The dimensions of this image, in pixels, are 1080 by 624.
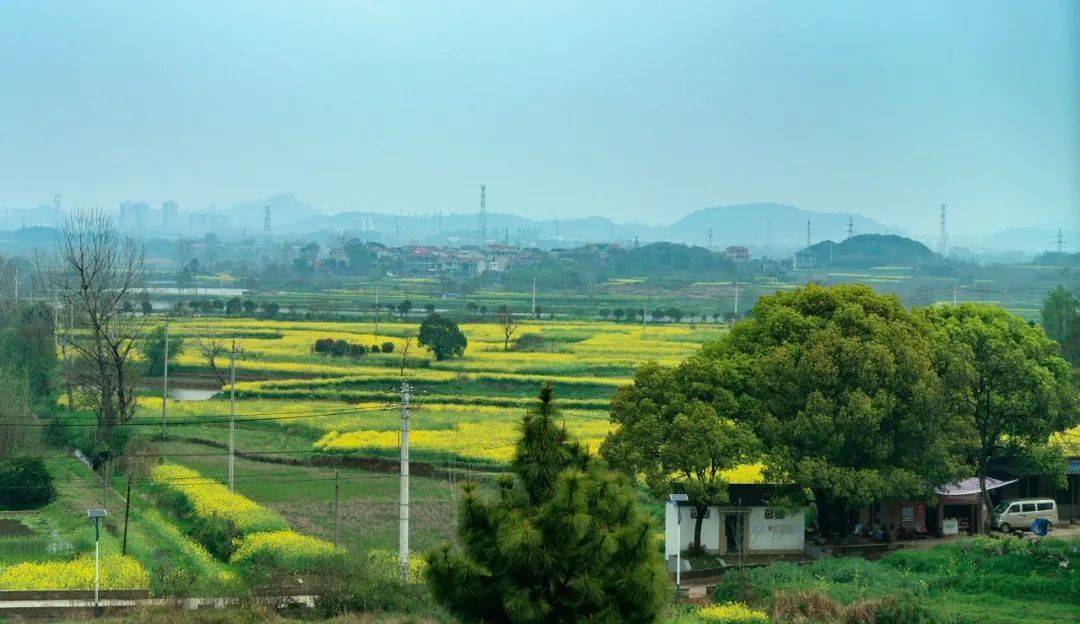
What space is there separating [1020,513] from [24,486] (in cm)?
1593

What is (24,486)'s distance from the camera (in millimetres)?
20781

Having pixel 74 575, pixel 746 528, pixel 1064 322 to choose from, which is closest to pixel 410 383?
pixel 746 528

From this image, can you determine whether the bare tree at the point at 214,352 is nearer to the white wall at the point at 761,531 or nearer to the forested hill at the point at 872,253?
the white wall at the point at 761,531

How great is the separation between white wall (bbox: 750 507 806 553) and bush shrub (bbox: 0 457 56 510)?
456 inches

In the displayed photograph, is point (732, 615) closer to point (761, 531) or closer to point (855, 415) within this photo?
point (761, 531)

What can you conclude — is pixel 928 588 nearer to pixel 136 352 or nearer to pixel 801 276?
pixel 136 352

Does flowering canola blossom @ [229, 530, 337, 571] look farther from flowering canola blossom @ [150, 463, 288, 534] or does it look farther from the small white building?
the small white building

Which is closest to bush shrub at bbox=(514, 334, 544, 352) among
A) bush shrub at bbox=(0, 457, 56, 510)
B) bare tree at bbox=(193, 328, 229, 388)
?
bare tree at bbox=(193, 328, 229, 388)

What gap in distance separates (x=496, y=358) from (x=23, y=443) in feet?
58.1

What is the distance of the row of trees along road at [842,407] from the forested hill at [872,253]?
100392 millimetres

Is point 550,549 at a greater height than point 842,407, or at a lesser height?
lesser

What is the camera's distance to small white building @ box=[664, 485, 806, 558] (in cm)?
1816

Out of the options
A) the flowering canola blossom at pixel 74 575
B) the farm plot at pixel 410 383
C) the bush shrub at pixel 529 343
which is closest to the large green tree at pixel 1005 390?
the farm plot at pixel 410 383

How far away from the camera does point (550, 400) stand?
9398mm
